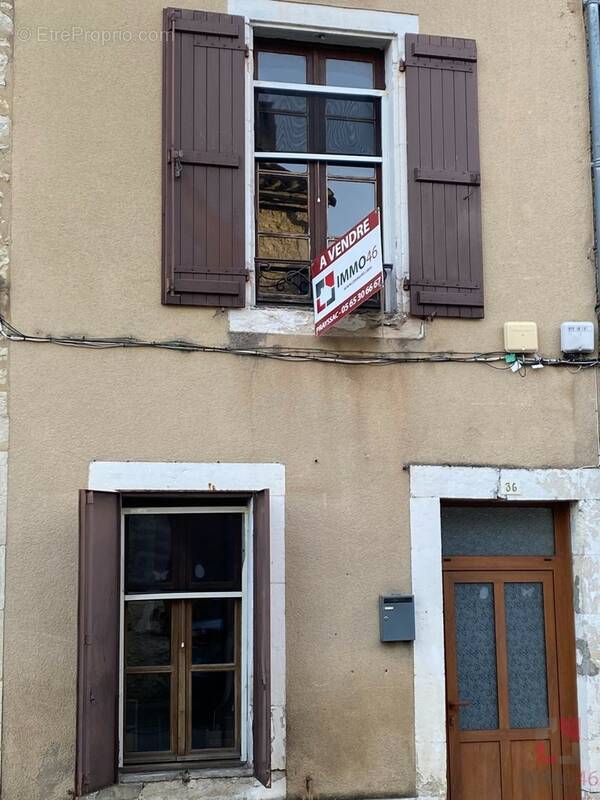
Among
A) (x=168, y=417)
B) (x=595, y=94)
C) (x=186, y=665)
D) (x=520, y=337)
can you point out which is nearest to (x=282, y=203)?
(x=168, y=417)

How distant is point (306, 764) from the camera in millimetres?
5812

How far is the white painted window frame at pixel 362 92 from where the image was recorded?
20.1ft

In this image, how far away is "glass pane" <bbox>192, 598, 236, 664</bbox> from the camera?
5957mm

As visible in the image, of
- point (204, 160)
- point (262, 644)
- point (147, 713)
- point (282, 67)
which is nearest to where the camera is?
point (262, 644)

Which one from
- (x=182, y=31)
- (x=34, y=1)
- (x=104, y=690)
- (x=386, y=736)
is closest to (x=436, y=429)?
(x=386, y=736)

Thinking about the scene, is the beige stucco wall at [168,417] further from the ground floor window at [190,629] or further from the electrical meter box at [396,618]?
the ground floor window at [190,629]

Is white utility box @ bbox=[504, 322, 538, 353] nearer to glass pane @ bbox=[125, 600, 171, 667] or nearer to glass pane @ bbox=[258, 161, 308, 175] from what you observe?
glass pane @ bbox=[258, 161, 308, 175]

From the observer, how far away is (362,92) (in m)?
6.53

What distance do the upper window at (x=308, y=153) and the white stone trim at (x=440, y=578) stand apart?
1.42 meters

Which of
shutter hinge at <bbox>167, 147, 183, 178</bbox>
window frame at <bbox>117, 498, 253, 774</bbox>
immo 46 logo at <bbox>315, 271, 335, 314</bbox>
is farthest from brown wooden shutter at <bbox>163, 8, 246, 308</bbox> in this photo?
window frame at <bbox>117, 498, 253, 774</bbox>

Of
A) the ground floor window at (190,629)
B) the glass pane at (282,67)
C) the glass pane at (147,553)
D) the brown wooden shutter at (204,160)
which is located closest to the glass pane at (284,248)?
the brown wooden shutter at (204,160)

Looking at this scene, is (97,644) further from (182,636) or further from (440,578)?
(440,578)

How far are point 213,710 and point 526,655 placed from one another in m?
1.92

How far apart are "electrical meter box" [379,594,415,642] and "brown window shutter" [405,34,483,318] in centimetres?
167
